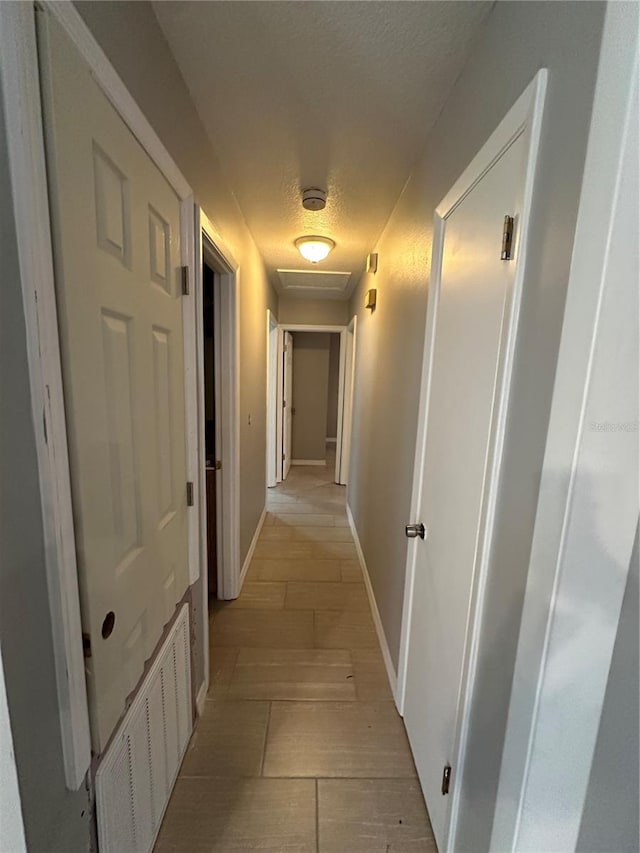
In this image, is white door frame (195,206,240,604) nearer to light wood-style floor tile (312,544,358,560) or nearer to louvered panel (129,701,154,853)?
louvered panel (129,701,154,853)

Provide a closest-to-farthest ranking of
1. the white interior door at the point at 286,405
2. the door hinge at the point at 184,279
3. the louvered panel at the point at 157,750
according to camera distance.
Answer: the louvered panel at the point at 157,750, the door hinge at the point at 184,279, the white interior door at the point at 286,405

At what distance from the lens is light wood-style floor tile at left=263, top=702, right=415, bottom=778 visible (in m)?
1.36

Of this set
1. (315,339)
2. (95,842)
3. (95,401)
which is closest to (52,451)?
(95,401)

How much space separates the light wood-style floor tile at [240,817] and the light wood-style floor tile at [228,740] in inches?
1.6

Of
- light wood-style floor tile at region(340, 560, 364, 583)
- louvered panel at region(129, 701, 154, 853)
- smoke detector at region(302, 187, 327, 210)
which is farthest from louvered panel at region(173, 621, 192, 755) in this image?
smoke detector at region(302, 187, 327, 210)

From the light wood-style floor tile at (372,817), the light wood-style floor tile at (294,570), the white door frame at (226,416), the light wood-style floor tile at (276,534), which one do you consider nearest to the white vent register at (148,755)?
the white door frame at (226,416)

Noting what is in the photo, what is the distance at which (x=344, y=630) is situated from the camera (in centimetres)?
212

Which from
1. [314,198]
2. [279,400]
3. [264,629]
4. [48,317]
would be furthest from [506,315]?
[279,400]

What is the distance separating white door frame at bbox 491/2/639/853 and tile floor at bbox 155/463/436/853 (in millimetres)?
780

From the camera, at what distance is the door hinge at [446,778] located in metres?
1.07

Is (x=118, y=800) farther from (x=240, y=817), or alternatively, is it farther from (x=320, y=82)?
(x=320, y=82)

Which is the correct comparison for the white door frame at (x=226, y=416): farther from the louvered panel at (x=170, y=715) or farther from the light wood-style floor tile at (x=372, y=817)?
the light wood-style floor tile at (x=372, y=817)

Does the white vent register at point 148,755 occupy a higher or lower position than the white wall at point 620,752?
lower

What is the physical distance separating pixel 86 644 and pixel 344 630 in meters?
1.70
